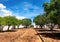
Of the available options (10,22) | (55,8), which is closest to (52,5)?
(55,8)

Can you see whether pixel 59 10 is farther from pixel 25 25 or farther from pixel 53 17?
pixel 25 25

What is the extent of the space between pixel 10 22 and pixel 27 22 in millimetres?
97964

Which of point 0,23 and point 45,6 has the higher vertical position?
point 45,6

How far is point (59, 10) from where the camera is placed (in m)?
27.1

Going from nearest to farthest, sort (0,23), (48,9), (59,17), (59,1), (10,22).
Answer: (59,1) → (59,17) → (48,9) → (0,23) → (10,22)

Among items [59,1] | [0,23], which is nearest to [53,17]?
[59,1]

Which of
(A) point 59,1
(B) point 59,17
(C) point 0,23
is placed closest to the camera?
(A) point 59,1

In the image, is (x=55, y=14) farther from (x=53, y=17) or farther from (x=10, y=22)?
(x=10, y=22)

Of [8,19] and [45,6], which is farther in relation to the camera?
[8,19]

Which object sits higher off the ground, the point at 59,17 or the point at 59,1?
the point at 59,1

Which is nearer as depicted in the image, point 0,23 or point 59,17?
point 59,17

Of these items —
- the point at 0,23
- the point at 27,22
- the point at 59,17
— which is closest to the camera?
the point at 59,17

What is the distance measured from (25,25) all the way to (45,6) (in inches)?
4868

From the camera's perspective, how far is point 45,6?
34.0 m
